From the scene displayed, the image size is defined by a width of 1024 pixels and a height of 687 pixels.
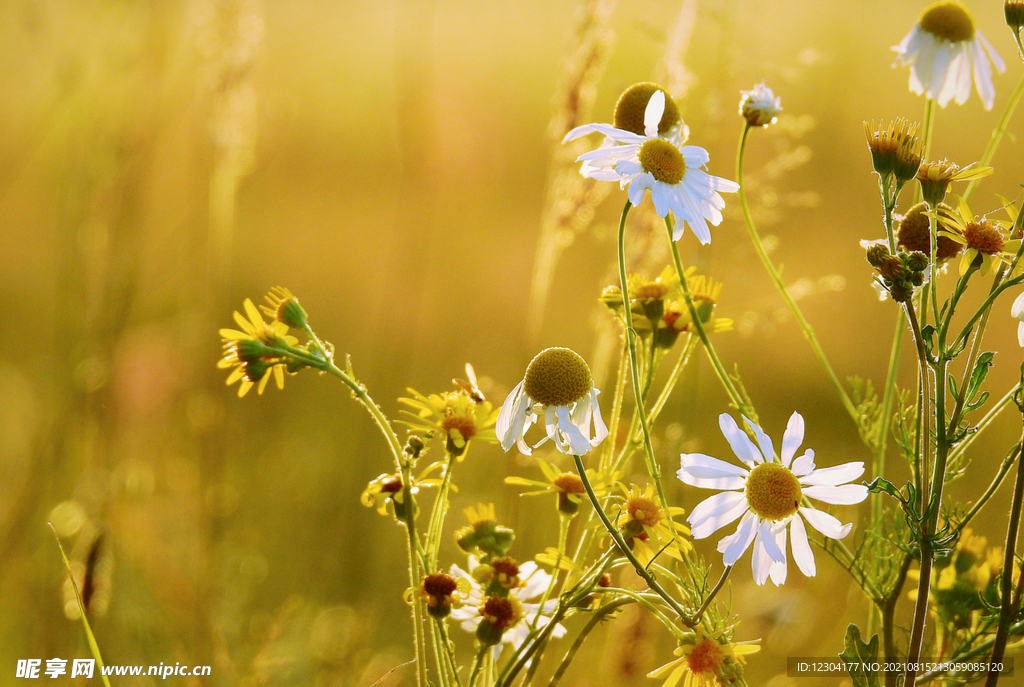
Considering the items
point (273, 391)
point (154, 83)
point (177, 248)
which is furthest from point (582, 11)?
point (273, 391)

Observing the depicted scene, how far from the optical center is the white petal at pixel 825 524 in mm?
511

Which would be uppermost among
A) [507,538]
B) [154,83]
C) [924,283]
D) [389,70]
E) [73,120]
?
[389,70]

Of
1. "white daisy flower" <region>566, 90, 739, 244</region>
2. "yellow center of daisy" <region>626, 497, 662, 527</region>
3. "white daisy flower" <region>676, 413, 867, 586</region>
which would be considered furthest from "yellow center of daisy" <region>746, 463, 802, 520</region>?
"white daisy flower" <region>566, 90, 739, 244</region>

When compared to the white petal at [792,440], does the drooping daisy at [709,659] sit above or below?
below

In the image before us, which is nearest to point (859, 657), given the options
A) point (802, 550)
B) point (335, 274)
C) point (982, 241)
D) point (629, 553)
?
point (802, 550)

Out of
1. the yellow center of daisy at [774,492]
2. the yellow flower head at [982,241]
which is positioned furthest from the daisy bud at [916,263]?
the yellow center of daisy at [774,492]

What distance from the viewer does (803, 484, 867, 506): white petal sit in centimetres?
52

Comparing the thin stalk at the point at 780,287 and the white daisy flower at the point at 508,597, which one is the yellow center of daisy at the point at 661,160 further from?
the white daisy flower at the point at 508,597

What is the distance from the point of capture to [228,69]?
116cm

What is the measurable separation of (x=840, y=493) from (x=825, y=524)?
3 centimetres

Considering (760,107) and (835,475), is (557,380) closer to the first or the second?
(835,475)

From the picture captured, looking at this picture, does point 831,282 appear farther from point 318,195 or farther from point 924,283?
point 318,195

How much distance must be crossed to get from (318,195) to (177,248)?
849 mm

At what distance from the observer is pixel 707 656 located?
0.56m
